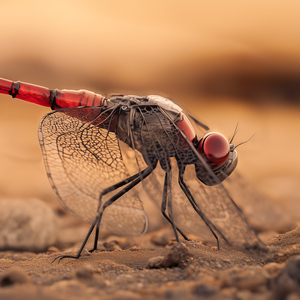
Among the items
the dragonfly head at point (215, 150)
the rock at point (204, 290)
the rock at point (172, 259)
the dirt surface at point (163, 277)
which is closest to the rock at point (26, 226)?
the dirt surface at point (163, 277)

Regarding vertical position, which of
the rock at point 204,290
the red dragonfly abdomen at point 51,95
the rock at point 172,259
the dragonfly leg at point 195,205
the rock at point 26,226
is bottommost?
the rock at point 26,226

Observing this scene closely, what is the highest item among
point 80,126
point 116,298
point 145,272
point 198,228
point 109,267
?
point 80,126

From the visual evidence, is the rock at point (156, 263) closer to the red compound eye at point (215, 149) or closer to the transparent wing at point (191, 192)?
the transparent wing at point (191, 192)

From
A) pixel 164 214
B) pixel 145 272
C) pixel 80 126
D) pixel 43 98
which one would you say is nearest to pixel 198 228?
pixel 164 214

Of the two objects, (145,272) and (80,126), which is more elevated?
(80,126)

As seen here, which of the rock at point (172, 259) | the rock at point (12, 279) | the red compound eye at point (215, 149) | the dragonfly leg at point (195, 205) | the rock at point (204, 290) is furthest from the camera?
the red compound eye at point (215, 149)

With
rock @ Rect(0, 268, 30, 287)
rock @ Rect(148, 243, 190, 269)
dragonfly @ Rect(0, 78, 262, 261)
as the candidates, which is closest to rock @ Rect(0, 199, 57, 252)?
dragonfly @ Rect(0, 78, 262, 261)

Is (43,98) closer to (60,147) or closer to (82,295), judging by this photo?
(60,147)
